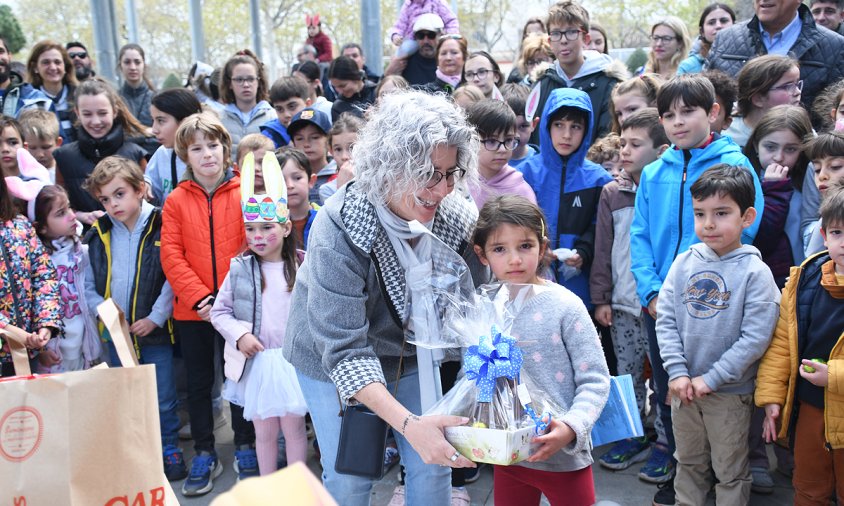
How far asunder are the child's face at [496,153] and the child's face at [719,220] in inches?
47.3

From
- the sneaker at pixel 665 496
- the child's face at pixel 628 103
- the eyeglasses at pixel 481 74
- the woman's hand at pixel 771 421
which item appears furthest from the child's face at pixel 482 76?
the woman's hand at pixel 771 421

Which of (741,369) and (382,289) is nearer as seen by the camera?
(382,289)

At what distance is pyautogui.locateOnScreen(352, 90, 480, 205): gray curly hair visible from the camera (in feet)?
7.43

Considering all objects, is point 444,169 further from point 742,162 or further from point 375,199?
point 742,162

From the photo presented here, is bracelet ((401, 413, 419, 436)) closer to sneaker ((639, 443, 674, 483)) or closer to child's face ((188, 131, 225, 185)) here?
sneaker ((639, 443, 674, 483))

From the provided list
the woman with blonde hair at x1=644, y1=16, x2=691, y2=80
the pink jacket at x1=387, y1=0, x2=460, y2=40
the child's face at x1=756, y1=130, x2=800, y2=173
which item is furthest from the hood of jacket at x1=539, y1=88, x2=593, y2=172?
the pink jacket at x1=387, y1=0, x2=460, y2=40

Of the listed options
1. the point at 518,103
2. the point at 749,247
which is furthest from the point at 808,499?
the point at 518,103

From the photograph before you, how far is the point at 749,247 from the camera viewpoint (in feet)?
10.7

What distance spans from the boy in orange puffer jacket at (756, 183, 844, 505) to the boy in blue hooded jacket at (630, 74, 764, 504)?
0.53 m

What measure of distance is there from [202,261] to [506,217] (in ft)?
7.70

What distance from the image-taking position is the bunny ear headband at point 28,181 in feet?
14.8

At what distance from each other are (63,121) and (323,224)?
486 centimetres

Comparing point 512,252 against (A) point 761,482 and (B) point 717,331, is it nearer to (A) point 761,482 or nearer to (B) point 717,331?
(B) point 717,331

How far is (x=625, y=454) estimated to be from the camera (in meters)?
4.09
